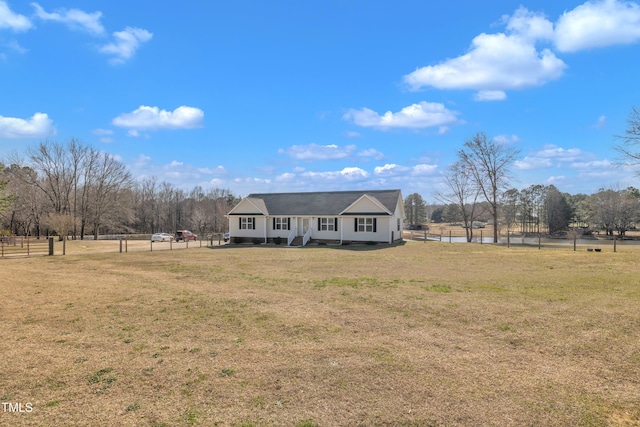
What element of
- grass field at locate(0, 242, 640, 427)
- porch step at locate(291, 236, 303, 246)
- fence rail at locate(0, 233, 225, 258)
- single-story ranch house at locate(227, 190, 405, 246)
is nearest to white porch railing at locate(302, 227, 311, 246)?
single-story ranch house at locate(227, 190, 405, 246)

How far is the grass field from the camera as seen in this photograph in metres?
4.13

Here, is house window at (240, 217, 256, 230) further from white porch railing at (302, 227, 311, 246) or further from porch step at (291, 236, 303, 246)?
white porch railing at (302, 227, 311, 246)

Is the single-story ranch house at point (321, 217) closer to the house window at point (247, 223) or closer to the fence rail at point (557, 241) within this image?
the house window at point (247, 223)

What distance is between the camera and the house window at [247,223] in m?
36.1

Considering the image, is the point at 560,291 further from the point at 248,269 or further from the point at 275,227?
the point at 275,227

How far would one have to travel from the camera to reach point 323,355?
5.82m

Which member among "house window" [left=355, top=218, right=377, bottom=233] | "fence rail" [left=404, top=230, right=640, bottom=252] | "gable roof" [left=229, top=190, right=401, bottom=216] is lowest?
"fence rail" [left=404, top=230, right=640, bottom=252]

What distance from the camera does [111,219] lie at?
186 ft

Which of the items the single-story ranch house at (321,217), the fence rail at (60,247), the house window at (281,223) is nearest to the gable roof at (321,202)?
the single-story ranch house at (321,217)

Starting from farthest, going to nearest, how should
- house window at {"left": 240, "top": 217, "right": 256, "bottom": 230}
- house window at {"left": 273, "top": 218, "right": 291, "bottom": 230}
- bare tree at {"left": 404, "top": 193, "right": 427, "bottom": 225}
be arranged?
bare tree at {"left": 404, "top": 193, "right": 427, "bottom": 225} → house window at {"left": 240, "top": 217, "right": 256, "bottom": 230} → house window at {"left": 273, "top": 218, "right": 291, "bottom": 230}

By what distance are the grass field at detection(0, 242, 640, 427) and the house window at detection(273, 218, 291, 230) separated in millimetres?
23179

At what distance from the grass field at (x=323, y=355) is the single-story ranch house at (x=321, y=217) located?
20.6m

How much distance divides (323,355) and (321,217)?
2803 cm

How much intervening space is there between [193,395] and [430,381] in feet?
10.1
